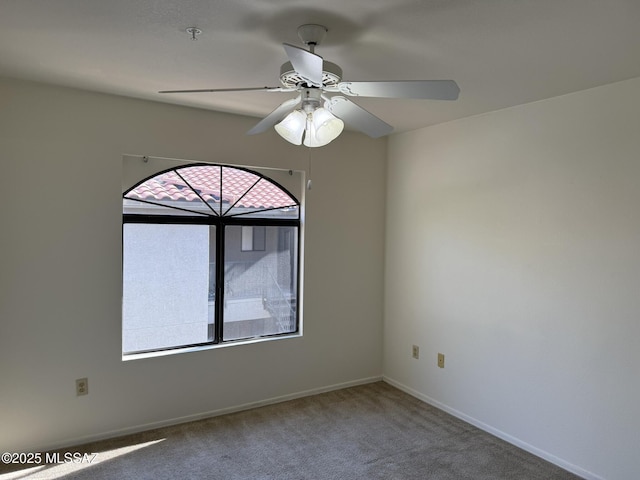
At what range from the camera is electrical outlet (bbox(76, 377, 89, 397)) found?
9.70 feet

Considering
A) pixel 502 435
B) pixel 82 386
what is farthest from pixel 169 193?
pixel 502 435

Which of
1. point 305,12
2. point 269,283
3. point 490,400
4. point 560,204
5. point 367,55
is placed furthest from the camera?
point 269,283

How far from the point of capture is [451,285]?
11.8 ft

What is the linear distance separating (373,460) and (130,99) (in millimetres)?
2890

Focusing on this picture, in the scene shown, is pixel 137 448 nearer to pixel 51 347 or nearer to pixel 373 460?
pixel 51 347

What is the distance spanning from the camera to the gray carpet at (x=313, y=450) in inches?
106

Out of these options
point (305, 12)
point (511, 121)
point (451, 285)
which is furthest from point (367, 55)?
point (451, 285)

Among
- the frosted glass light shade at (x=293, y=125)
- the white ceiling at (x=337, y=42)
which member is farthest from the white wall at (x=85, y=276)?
the frosted glass light shade at (x=293, y=125)

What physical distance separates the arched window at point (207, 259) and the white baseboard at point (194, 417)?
52 cm

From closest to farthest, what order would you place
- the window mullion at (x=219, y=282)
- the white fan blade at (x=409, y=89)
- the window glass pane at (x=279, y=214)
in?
the white fan blade at (x=409, y=89), the window mullion at (x=219, y=282), the window glass pane at (x=279, y=214)

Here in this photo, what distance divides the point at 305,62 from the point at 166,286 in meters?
2.32

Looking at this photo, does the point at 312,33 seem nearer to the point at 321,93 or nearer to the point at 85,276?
the point at 321,93

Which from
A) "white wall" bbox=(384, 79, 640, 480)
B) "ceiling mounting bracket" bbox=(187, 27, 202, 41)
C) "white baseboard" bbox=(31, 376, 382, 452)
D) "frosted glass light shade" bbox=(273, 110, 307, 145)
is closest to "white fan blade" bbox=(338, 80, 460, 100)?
"frosted glass light shade" bbox=(273, 110, 307, 145)

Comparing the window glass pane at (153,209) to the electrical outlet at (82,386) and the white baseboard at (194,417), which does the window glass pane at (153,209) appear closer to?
the electrical outlet at (82,386)
